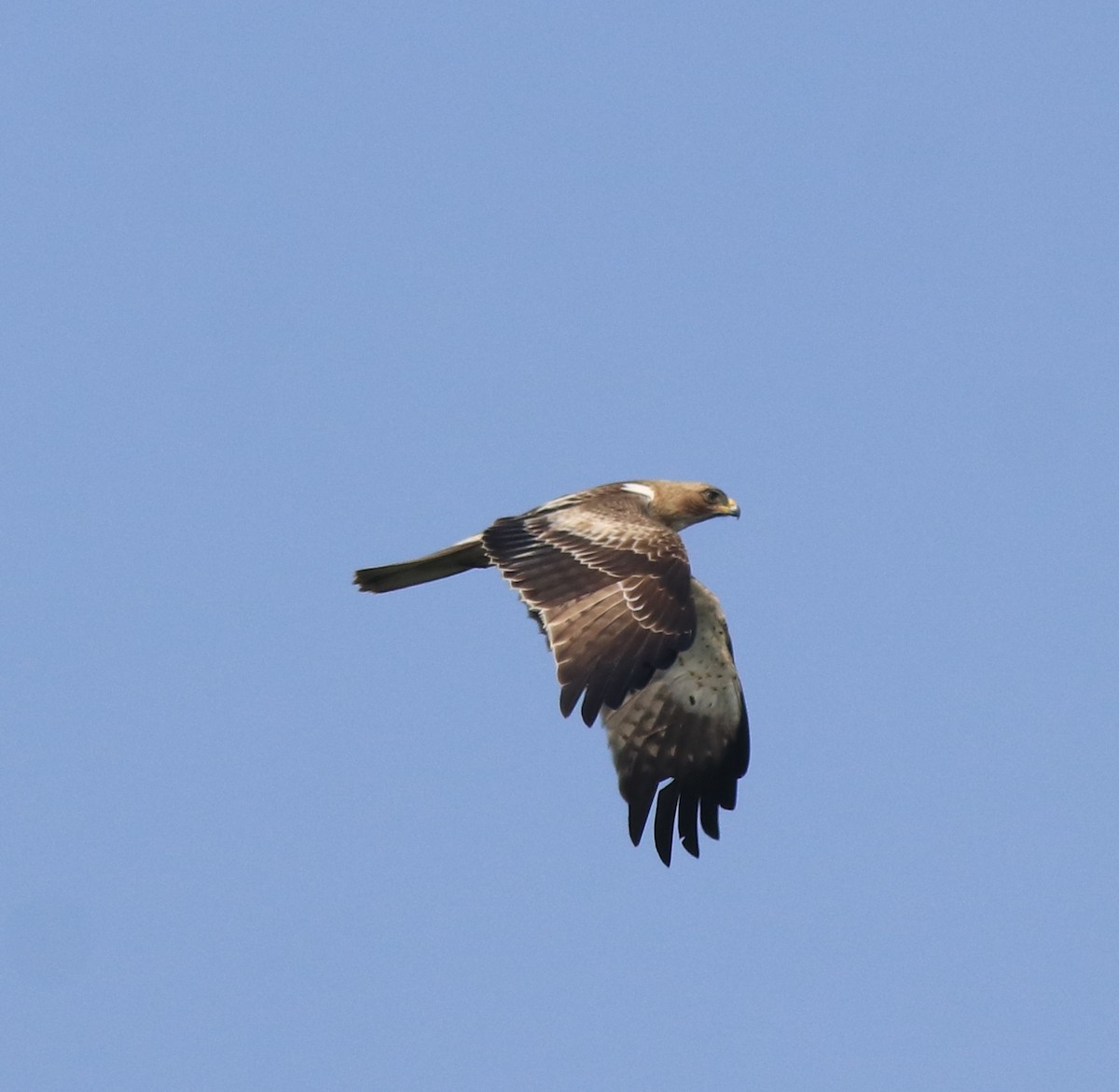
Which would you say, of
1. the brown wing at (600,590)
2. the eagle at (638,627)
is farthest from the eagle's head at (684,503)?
the brown wing at (600,590)

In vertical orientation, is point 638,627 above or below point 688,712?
below

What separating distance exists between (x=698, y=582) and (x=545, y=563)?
2.00 m

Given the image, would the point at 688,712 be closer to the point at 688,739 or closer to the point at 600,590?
the point at 688,739

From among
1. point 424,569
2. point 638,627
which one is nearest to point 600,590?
point 638,627

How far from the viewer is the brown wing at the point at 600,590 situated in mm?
10922

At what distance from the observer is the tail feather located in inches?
509

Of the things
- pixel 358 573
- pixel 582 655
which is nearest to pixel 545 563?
pixel 582 655

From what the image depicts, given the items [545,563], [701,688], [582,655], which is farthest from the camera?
[701,688]

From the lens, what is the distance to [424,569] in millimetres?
13297

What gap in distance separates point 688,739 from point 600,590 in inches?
93.3

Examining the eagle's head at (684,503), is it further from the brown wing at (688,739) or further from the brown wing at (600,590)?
the brown wing at (600,590)

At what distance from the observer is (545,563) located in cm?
1185

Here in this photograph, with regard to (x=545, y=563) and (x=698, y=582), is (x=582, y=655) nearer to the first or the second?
(x=545, y=563)

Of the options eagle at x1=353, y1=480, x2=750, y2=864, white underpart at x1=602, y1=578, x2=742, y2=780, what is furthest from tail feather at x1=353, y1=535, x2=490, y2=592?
white underpart at x1=602, y1=578, x2=742, y2=780
